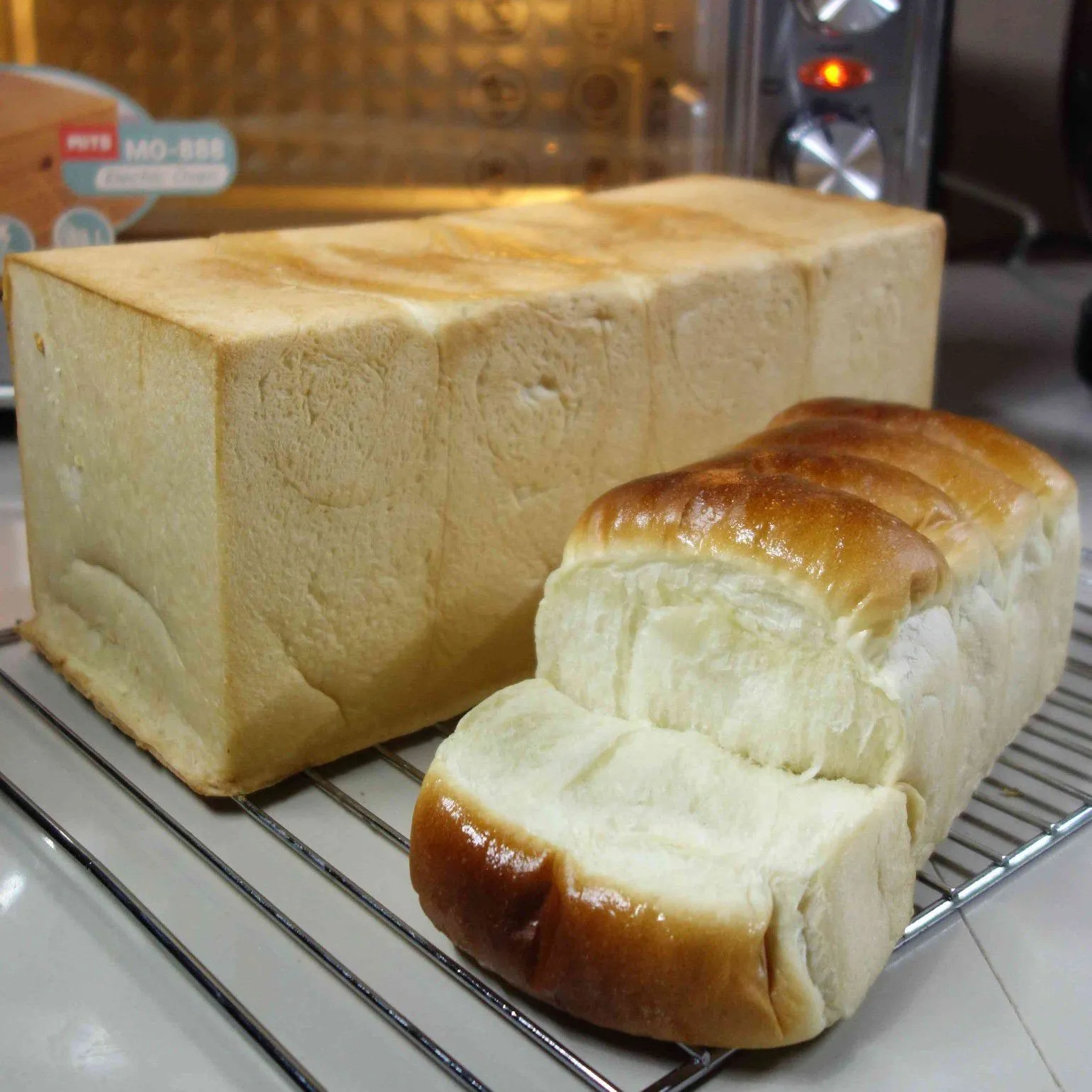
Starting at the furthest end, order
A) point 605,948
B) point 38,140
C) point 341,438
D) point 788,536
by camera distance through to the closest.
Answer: point 38,140 < point 341,438 < point 788,536 < point 605,948

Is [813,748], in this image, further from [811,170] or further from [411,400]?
[811,170]

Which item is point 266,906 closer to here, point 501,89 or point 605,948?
point 605,948

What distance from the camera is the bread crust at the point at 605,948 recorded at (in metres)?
0.65

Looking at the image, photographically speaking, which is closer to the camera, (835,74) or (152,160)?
(152,160)

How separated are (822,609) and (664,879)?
0.60 feet

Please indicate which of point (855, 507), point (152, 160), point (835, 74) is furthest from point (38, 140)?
point (855, 507)

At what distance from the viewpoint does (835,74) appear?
148cm

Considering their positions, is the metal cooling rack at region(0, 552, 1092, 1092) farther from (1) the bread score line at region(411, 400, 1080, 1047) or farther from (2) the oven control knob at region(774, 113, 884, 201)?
(2) the oven control knob at region(774, 113, 884, 201)

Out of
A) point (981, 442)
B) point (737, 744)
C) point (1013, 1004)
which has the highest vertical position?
point (981, 442)

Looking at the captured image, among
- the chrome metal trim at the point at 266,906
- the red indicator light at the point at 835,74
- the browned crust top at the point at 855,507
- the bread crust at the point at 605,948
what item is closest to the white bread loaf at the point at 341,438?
the chrome metal trim at the point at 266,906

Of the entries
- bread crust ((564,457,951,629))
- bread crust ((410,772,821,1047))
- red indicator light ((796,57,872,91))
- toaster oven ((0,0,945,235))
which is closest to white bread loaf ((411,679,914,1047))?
bread crust ((410,772,821,1047))

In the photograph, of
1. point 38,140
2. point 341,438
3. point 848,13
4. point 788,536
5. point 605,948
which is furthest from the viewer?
point 848,13

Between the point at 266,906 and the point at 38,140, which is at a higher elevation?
the point at 38,140

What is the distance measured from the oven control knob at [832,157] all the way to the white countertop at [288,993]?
89 centimetres
